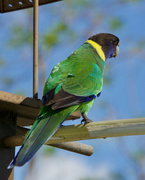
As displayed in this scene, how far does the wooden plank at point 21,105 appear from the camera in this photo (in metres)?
1.95

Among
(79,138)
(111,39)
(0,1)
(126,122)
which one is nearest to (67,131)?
(79,138)

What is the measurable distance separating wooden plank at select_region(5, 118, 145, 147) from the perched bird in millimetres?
87

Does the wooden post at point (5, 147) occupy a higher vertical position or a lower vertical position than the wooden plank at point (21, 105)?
lower

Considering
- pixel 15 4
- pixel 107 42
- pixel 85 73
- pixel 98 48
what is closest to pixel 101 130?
pixel 85 73

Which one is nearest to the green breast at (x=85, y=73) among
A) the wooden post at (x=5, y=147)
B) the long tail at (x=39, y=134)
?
the long tail at (x=39, y=134)

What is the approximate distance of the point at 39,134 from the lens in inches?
66.3

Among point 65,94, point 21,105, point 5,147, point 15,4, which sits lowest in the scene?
point 5,147

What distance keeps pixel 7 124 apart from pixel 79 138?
0.53 meters

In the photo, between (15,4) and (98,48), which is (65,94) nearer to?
(98,48)

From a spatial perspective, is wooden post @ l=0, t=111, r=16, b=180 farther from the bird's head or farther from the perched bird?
the bird's head

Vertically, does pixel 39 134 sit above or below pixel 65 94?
below

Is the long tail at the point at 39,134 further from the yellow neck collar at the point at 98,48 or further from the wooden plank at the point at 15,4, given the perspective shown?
the wooden plank at the point at 15,4

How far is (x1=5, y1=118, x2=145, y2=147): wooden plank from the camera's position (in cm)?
167

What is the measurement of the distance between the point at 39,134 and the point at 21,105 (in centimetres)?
38
